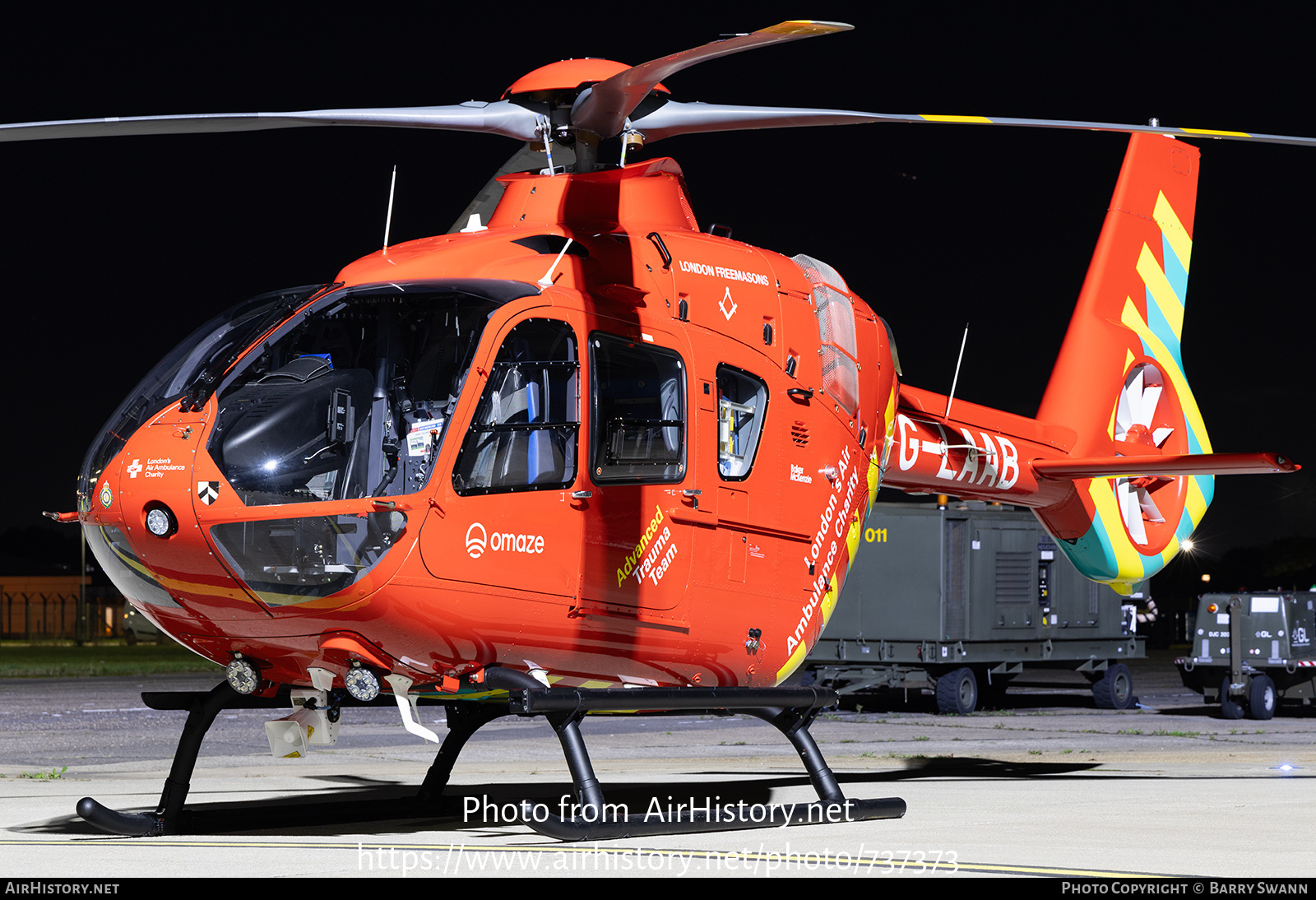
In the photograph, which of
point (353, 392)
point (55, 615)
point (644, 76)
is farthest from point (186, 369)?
point (55, 615)

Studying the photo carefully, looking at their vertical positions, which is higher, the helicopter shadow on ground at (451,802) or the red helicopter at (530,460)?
the red helicopter at (530,460)

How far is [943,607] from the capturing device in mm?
19375

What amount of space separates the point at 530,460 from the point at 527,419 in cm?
23

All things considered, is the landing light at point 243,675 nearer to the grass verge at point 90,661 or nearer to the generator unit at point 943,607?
the generator unit at point 943,607

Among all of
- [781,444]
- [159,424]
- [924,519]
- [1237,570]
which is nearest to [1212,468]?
[781,444]

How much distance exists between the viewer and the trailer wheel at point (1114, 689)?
21906mm

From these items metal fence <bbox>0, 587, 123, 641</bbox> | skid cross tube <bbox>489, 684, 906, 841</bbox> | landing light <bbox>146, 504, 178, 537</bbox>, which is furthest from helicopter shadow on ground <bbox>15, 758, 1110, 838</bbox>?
metal fence <bbox>0, 587, 123, 641</bbox>

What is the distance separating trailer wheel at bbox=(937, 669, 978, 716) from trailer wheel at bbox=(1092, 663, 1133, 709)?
3.00m

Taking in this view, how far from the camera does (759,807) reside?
29.4 ft

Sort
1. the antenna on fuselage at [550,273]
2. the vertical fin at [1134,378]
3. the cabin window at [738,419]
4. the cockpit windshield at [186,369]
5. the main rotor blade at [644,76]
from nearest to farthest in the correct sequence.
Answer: the main rotor blade at [644,76], the cockpit windshield at [186,369], the antenna on fuselage at [550,273], the cabin window at [738,419], the vertical fin at [1134,378]

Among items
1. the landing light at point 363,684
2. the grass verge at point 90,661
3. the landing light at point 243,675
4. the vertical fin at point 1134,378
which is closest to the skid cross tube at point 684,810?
the landing light at point 363,684

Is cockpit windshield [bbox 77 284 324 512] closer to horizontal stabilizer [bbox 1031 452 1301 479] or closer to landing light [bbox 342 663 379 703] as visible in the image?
landing light [bbox 342 663 379 703]

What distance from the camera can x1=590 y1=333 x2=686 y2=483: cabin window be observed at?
786 cm

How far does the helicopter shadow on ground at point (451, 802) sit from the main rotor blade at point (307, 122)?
3582 mm
